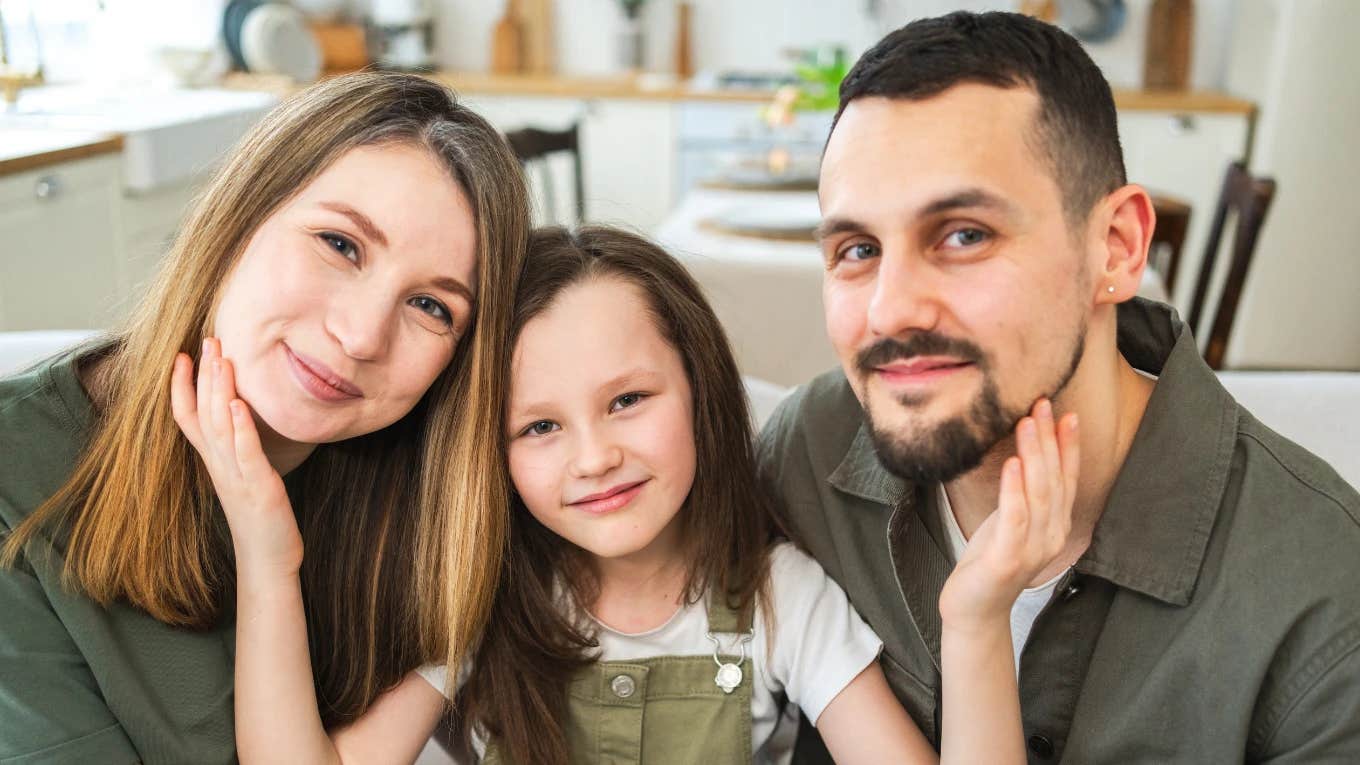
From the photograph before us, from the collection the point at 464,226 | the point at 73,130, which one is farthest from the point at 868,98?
the point at 73,130

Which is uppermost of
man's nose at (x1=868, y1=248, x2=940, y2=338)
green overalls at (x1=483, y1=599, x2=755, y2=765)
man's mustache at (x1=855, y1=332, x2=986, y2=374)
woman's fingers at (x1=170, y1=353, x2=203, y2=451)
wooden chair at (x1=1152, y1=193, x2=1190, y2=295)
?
man's nose at (x1=868, y1=248, x2=940, y2=338)

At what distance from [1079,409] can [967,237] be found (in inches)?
9.5

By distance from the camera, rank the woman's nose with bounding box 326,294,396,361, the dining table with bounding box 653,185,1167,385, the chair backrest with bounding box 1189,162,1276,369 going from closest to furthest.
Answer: the woman's nose with bounding box 326,294,396,361 → the dining table with bounding box 653,185,1167,385 → the chair backrest with bounding box 1189,162,1276,369

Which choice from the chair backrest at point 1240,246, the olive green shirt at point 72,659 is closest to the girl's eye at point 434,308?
the olive green shirt at point 72,659

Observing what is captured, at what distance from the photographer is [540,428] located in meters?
1.35

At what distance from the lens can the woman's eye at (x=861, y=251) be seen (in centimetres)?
118

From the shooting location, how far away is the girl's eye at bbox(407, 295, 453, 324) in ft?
4.22

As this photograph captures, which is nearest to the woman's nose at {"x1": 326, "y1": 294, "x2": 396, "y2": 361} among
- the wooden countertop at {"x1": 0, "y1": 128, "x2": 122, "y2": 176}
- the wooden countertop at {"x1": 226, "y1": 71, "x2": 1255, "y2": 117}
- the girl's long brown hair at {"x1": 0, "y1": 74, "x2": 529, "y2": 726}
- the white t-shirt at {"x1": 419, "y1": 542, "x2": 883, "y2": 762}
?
the girl's long brown hair at {"x1": 0, "y1": 74, "x2": 529, "y2": 726}

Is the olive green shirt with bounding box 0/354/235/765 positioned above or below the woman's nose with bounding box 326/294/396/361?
below

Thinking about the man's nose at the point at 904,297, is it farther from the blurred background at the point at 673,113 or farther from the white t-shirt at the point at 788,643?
the blurred background at the point at 673,113

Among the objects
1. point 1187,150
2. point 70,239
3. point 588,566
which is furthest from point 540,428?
point 1187,150

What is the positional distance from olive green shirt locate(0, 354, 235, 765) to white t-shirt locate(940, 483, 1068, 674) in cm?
81

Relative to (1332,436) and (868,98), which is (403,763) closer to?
(868,98)

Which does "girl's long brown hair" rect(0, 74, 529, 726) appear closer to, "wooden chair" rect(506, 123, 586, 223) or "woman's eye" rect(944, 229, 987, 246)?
"woman's eye" rect(944, 229, 987, 246)
